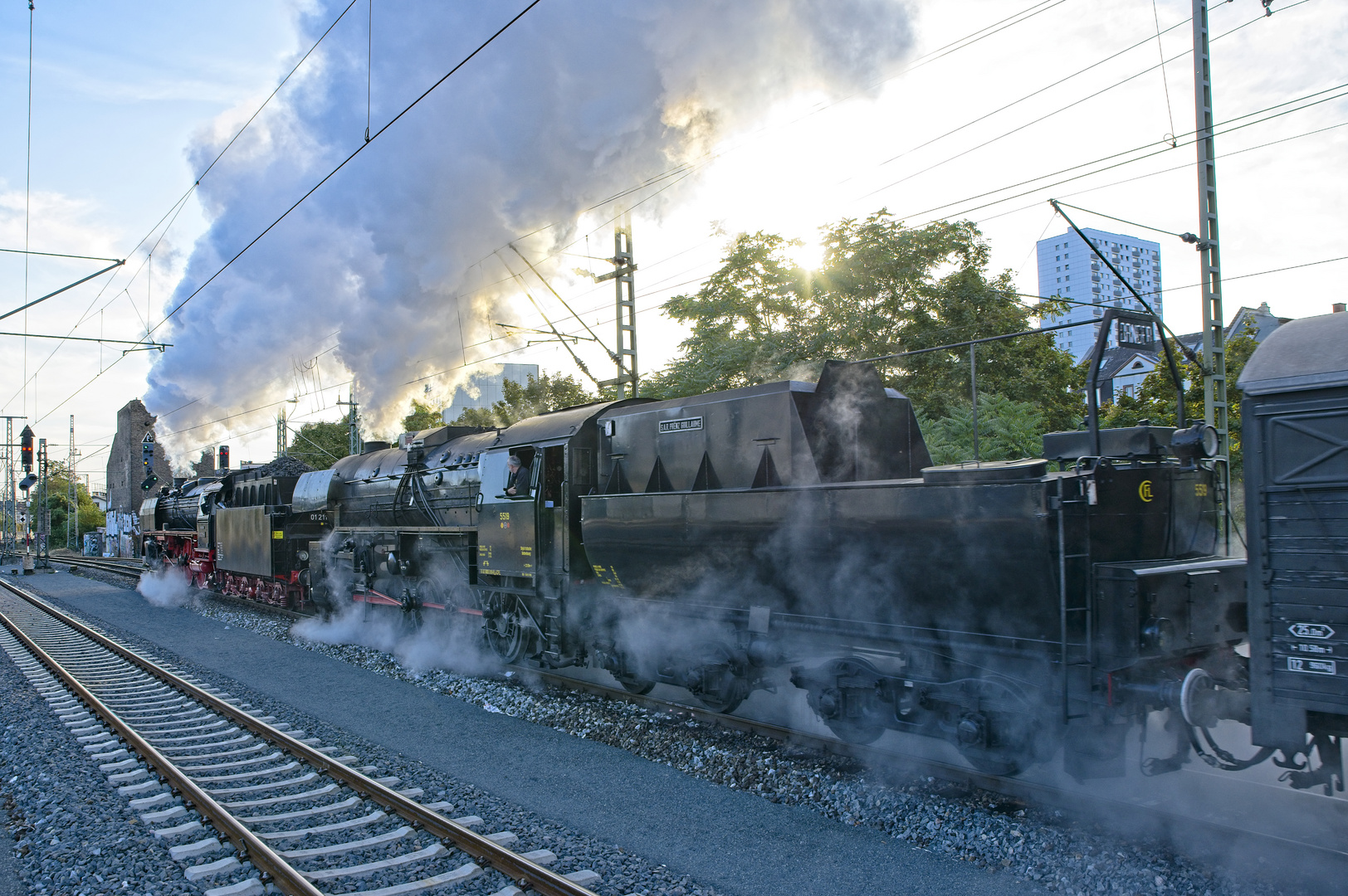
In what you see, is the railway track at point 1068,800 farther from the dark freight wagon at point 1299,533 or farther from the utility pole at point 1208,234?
the utility pole at point 1208,234

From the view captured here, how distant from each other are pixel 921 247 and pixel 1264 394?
1716 centimetres

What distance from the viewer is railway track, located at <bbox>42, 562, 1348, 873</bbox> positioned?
4.56 metres

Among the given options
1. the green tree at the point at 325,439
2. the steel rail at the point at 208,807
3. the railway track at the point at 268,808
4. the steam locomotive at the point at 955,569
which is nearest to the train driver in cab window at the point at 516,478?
the steam locomotive at the point at 955,569

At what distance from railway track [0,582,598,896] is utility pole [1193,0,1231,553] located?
1113cm

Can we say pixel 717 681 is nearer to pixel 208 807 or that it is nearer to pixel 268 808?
pixel 268 808

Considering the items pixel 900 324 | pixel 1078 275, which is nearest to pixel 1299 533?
pixel 900 324

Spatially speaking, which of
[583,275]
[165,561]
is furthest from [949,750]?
[165,561]

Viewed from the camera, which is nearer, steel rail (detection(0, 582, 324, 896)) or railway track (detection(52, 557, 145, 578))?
steel rail (detection(0, 582, 324, 896))

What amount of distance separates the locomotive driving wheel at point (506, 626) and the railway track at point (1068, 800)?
287 cm

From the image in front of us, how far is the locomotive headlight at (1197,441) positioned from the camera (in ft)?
18.1

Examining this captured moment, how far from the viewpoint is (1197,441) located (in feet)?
18.1

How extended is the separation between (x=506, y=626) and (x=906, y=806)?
244 inches

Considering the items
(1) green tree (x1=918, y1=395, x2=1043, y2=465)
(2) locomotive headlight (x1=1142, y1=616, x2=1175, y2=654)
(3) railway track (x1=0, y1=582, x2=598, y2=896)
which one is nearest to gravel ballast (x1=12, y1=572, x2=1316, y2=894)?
(3) railway track (x1=0, y1=582, x2=598, y2=896)

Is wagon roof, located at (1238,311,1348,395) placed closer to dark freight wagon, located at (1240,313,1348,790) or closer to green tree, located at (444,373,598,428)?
dark freight wagon, located at (1240,313,1348,790)
